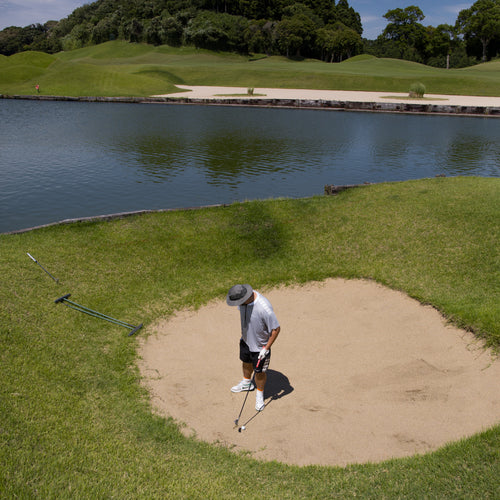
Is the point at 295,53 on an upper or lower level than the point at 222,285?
upper

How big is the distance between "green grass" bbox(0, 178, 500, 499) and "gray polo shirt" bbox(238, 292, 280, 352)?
6.09 feet

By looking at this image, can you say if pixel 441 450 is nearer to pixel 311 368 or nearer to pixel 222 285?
pixel 311 368

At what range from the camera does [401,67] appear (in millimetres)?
96125

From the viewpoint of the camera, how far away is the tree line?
385ft

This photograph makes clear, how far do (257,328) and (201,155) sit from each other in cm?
2513

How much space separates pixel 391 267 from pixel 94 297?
858 cm

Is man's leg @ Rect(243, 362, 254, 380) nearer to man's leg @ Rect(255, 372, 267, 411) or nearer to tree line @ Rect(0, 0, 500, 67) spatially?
man's leg @ Rect(255, 372, 267, 411)

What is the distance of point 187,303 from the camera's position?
12086mm

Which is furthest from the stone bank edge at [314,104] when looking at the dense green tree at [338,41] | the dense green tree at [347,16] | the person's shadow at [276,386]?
the dense green tree at [347,16]

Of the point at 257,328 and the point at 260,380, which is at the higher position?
the point at 257,328

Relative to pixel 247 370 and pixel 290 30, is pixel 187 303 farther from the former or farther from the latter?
pixel 290 30

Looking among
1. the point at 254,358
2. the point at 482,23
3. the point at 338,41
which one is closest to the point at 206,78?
the point at 338,41

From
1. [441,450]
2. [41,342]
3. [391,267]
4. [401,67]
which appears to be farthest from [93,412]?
[401,67]

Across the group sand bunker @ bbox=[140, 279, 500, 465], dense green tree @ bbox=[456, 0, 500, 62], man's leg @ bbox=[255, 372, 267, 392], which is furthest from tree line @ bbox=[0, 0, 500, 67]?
man's leg @ bbox=[255, 372, 267, 392]
